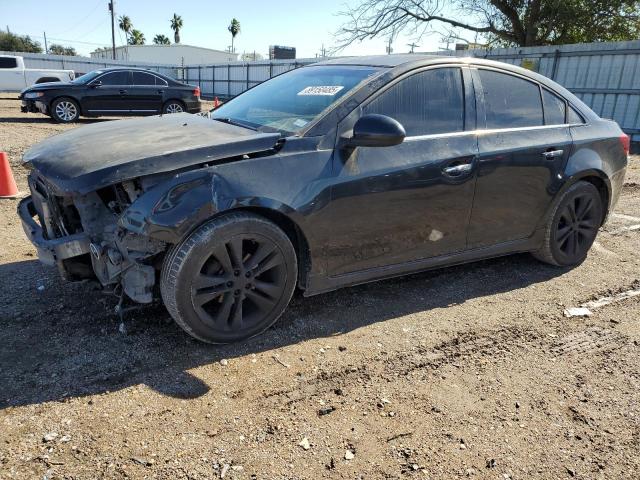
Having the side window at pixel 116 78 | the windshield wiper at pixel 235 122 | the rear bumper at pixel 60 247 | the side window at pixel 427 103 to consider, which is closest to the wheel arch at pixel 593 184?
the side window at pixel 427 103

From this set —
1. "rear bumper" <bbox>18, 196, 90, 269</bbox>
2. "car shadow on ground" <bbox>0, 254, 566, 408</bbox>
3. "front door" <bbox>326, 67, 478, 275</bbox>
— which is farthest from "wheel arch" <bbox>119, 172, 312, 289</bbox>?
"car shadow on ground" <bbox>0, 254, 566, 408</bbox>

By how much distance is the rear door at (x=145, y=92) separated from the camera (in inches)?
568

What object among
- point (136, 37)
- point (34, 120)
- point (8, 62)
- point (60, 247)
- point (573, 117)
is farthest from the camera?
point (136, 37)

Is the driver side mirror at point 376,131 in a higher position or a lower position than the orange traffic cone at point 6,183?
higher

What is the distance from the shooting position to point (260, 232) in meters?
2.98

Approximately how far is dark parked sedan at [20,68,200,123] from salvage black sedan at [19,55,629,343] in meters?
11.5

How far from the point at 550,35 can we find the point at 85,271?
24.4 m

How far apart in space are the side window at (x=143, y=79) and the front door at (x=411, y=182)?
504 inches

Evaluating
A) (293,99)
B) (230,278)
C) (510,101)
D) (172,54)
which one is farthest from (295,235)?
(172,54)

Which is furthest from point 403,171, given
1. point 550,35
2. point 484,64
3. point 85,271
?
point 550,35

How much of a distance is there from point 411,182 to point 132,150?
5.77 feet

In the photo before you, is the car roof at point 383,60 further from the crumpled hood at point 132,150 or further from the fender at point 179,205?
the fender at point 179,205

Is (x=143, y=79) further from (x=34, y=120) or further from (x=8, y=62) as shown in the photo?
(x=8, y=62)

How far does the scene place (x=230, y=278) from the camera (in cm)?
298
